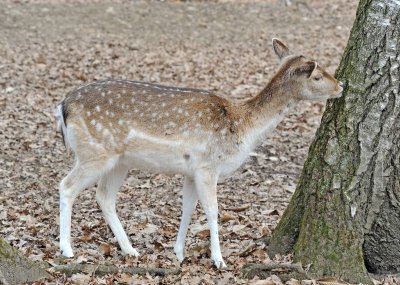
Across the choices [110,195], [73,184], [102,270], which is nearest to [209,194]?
[110,195]

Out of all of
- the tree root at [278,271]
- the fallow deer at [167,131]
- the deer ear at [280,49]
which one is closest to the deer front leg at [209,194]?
the fallow deer at [167,131]

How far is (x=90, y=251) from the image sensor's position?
6.61m

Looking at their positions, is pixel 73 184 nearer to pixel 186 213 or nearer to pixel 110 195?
pixel 110 195

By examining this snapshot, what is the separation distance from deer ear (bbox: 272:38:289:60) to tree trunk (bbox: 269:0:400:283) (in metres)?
1.10

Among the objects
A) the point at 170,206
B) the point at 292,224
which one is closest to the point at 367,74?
the point at 292,224

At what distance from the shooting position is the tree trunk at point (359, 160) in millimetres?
5676

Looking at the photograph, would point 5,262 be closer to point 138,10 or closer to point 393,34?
point 393,34

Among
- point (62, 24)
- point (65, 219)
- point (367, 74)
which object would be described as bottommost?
point (62, 24)

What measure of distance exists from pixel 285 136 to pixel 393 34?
5.49m

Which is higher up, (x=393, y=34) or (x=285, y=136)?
(x=393, y=34)

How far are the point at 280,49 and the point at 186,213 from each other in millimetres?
1682

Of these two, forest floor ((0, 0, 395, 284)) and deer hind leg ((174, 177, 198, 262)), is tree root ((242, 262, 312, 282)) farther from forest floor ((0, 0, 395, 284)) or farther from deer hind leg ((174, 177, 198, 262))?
deer hind leg ((174, 177, 198, 262))

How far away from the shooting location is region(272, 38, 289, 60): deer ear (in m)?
6.88

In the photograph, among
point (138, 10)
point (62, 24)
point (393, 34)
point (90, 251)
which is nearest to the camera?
point (393, 34)
